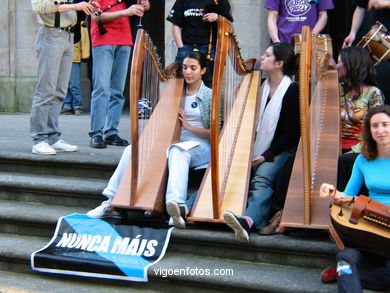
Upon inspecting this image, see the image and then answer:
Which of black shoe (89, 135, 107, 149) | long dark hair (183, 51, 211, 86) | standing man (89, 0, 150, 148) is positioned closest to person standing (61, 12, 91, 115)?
standing man (89, 0, 150, 148)

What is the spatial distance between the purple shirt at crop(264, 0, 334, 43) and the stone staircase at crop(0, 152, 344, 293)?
236 cm

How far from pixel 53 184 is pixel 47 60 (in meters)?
1.15

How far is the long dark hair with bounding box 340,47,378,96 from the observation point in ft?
15.0

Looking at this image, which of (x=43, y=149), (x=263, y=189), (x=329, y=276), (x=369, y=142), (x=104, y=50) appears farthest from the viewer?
(x=104, y=50)

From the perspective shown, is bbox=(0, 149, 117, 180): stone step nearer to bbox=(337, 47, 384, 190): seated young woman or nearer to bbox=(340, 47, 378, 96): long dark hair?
bbox=(337, 47, 384, 190): seated young woman

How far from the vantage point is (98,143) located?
568 centimetres

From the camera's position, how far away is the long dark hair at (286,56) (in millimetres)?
4887

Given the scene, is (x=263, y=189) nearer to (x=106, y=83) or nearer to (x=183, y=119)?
(x=183, y=119)

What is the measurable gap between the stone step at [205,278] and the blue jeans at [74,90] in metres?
4.93

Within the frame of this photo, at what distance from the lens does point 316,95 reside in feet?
13.8

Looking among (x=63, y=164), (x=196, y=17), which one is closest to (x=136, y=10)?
(x=196, y=17)

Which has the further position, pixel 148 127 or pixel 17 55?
pixel 17 55

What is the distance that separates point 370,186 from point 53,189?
2.52m

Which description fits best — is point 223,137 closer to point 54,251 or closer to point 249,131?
point 249,131
